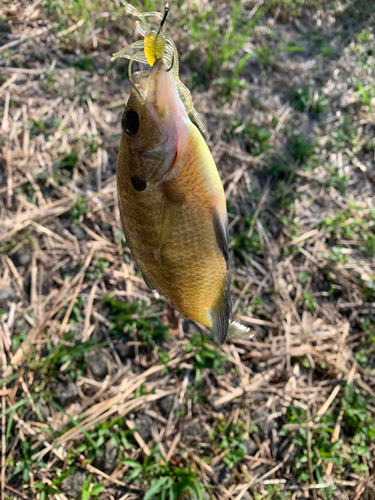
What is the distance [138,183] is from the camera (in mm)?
1055

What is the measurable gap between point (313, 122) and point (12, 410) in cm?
385

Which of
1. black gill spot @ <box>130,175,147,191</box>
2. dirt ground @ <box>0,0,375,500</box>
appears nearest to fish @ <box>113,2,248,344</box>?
black gill spot @ <box>130,175,147,191</box>

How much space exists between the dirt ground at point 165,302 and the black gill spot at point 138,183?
140cm

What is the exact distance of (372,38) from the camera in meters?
4.53

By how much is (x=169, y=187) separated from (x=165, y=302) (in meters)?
1.52

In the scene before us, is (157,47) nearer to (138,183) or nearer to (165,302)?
(138,183)

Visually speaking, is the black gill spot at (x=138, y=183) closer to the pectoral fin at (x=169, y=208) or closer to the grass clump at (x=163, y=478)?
the pectoral fin at (x=169, y=208)

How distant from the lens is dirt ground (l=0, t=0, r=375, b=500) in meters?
1.96

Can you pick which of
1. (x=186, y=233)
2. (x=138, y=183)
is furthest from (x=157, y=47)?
(x=186, y=233)

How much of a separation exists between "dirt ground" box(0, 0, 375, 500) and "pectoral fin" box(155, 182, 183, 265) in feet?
4.45

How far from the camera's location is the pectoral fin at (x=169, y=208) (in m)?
1.05

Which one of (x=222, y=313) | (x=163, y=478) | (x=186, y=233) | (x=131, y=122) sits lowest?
(x=163, y=478)

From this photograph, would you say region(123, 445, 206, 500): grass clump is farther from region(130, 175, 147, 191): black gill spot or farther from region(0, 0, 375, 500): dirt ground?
region(130, 175, 147, 191): black gill spot

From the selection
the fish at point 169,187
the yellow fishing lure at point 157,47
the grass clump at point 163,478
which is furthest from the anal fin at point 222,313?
the grass clump at point 163,478
